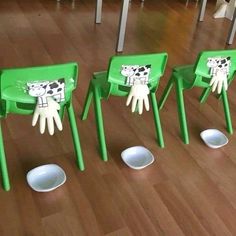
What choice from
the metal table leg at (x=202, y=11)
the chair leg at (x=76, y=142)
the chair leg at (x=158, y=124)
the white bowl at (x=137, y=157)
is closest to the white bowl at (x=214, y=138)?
the chair leg at (x=158, y=124)

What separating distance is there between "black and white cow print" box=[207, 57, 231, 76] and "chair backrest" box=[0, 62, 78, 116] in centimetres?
67

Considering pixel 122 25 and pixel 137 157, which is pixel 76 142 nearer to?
pixel 137 157

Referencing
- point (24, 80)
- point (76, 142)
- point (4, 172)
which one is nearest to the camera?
point (24, 80)

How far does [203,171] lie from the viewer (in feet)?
5.40

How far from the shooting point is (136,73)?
1.45 meters

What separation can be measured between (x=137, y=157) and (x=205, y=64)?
550 mm

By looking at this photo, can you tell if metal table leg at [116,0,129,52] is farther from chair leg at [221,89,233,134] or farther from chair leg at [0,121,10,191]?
chair leg at [0,121,10,191]

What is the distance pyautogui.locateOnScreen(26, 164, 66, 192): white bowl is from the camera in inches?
56.1

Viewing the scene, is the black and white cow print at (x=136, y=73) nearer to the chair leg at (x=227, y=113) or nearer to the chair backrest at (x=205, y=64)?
the chair backrest at (x=205, y=64)

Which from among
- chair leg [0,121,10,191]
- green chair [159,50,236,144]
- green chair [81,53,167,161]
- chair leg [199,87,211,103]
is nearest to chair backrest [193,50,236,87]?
green chair [159,50,236,144]

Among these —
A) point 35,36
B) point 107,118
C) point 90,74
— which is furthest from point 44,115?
point 35,36

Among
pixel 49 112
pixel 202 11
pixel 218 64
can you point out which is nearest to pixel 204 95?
pixel 218 64

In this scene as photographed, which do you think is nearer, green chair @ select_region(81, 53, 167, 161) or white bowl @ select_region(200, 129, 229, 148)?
green chair @ select_region(81, 53, 167, 161)

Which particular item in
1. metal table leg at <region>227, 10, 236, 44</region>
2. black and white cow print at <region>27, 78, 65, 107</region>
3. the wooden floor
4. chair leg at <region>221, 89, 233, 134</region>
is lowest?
the wooden floor
